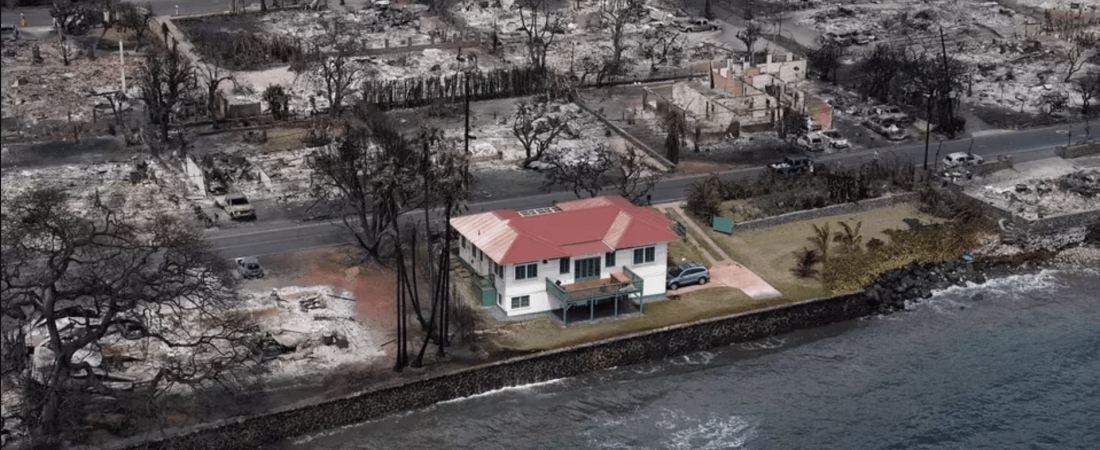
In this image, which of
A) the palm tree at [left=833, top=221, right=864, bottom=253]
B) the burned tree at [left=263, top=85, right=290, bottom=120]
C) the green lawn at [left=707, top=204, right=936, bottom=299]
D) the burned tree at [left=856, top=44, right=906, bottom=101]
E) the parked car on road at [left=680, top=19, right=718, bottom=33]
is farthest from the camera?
the parked car on road at [left=680, top=19, right=718, bottom=33]

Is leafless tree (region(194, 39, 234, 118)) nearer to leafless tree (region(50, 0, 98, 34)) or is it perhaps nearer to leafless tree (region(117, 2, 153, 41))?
leafless tree (region(117, 2, 153, 41))

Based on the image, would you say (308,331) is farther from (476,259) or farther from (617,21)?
(617,21)

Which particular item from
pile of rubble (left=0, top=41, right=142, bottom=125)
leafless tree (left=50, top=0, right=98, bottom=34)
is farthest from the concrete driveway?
leafless tree (left=50, top=0, right=98, bottom=34)

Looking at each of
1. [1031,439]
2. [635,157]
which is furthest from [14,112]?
[1031,439]

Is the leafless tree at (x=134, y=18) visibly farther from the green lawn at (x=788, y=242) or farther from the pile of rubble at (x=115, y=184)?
the green lawn at (x=788, y=242)

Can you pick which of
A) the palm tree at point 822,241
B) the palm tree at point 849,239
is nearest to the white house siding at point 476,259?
the palm tree at point 822,241
